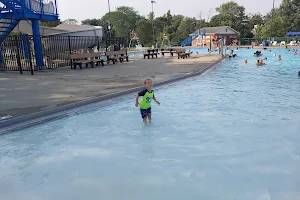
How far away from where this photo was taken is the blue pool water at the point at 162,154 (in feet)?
13.5

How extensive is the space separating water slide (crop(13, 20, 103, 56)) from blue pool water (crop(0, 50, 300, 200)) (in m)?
12.3

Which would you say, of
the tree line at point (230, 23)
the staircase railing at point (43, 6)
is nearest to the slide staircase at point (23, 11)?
the staircase railing at point (43, 6)

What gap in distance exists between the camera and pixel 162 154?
539cm

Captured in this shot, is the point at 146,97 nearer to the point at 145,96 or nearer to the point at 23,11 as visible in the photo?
the point at 145,96

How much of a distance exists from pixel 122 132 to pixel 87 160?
1626mm

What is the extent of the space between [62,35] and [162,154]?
63.9 feet

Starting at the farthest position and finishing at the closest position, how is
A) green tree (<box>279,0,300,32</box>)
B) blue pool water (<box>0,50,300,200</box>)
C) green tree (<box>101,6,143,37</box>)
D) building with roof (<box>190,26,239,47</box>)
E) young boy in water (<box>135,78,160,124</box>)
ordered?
green tree (<box>101,6,143,37</box>) < green tree (<box>279,0,300,32</box>) < building with roof (<box>190,26,239,47</box>) < young boy in water (<box>135,78,160,124</box>) < blue pool water (<box>0,50,300,200</box>)

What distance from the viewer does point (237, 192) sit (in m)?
4.00

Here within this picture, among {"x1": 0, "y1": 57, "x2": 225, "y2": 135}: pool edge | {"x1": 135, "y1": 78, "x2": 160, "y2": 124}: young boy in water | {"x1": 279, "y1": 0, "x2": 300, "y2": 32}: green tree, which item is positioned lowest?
{"x1": 0, "y1": 57, "x2": 225, "y2": 135}: pool edge

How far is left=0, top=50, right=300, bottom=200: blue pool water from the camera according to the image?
4109 millimetres

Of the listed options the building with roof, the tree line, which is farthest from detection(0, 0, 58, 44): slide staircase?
the building with roof

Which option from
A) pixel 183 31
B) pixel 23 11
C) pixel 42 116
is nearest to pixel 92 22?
pixel 183 31

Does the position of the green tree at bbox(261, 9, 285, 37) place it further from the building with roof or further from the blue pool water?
the blue pool water

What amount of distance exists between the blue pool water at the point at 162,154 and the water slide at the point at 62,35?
1228cm
